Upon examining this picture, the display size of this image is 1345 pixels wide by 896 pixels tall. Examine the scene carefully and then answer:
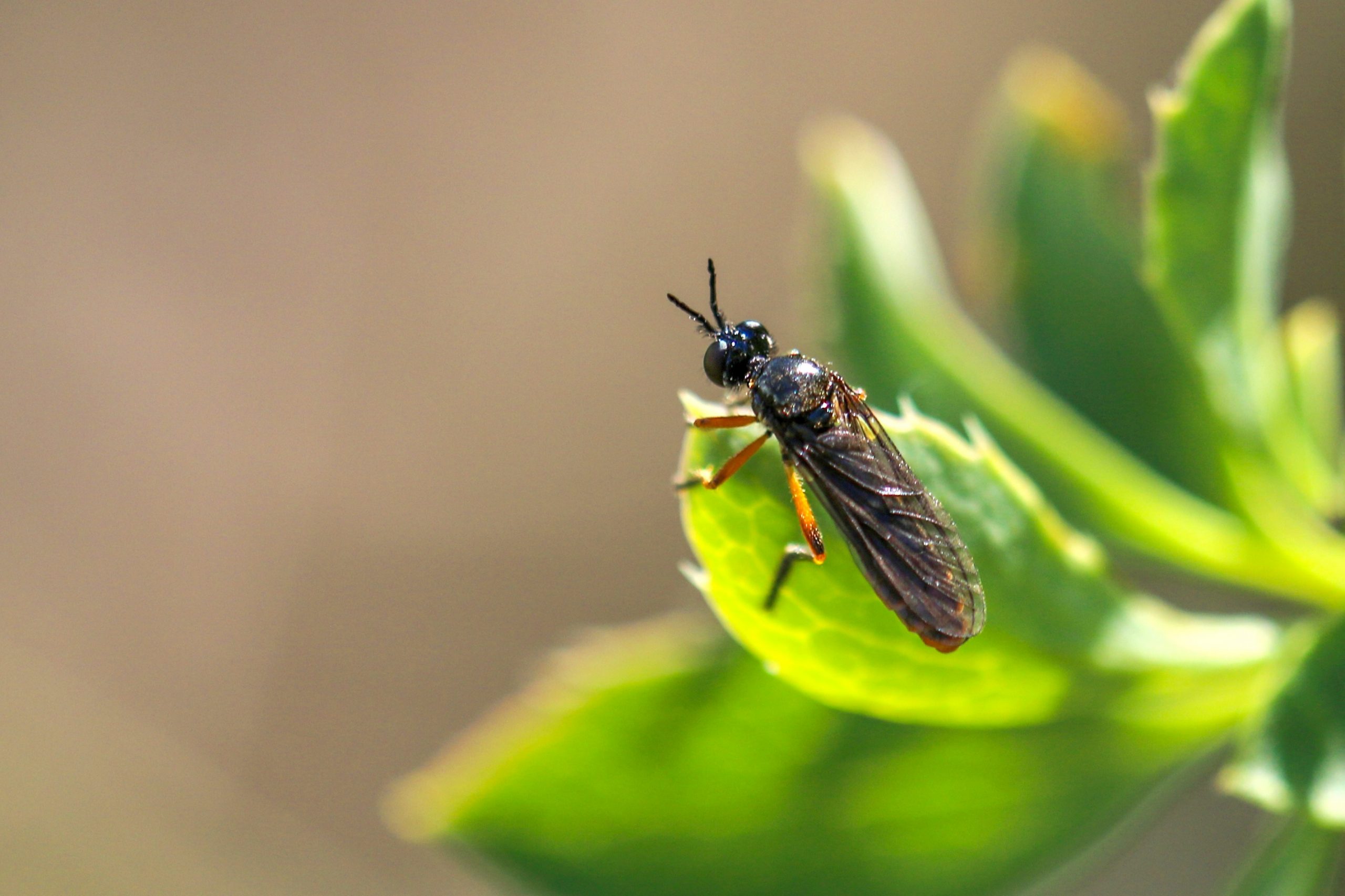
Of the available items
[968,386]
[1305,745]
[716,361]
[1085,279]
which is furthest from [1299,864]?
[716,361]

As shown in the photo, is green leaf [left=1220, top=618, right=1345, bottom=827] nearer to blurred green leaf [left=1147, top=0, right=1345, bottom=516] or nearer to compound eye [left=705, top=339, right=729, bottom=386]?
blurred green leaf [left=1147, top=0, right=1345, bottom=516]

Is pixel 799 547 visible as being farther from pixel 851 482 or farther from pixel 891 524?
pixel 851 482

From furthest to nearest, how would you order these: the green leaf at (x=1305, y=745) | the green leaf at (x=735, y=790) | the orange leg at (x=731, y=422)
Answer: the orange leg at (x=731, y=422)
the green leaf at (x=735, y=790)
the green leaf at (x=1305, y=745)

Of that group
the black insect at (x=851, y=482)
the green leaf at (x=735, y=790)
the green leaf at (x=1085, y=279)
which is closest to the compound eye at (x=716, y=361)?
the black insect at (x=851, y=482)

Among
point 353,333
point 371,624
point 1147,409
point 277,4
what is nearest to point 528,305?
point 353,333

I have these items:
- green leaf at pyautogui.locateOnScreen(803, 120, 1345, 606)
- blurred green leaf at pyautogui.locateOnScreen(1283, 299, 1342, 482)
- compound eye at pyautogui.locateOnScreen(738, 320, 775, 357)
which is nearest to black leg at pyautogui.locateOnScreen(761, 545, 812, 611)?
green leaf at pyautogui.locateOnScreen(803, 120, 1345, 606)

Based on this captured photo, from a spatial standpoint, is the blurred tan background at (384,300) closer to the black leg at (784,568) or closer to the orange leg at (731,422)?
the orange leg at (731,422)

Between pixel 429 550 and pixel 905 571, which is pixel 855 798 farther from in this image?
pixel 429 550
